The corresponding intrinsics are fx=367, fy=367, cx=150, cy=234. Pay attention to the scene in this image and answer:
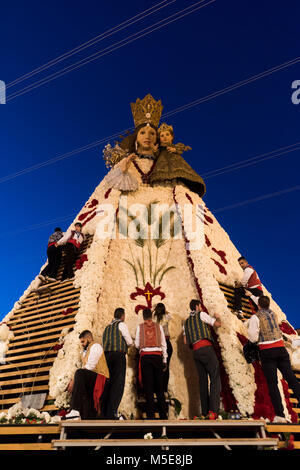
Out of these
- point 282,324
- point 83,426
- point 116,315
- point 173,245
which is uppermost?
point 173,245

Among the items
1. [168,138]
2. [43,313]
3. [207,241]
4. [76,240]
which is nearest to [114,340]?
[43,313]

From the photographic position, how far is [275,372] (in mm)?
5676

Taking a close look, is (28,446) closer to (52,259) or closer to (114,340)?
(114,340)

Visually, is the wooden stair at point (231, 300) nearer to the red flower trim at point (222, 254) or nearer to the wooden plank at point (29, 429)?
the red flower trim at point (222, 254)

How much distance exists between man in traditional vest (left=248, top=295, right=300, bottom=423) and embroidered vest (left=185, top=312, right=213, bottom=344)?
731 millimetres

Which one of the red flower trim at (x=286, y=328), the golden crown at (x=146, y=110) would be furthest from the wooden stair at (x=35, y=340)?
the golden crown at (x=146, y=110)

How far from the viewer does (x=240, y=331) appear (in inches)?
294

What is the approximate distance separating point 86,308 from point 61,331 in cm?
68

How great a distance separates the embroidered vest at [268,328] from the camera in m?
5.80

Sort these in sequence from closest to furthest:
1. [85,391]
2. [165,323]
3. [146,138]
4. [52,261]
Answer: [85,391], [165,323], [52,261], [146,138]

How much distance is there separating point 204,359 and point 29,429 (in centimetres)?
275

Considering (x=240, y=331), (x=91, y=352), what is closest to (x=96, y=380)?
(x=91, y=352)

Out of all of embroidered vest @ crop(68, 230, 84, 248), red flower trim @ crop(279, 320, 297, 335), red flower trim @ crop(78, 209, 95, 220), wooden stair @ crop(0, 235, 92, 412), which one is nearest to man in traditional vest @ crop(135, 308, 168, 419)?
wooden stair @ crop(0, 235, 92, 412)
